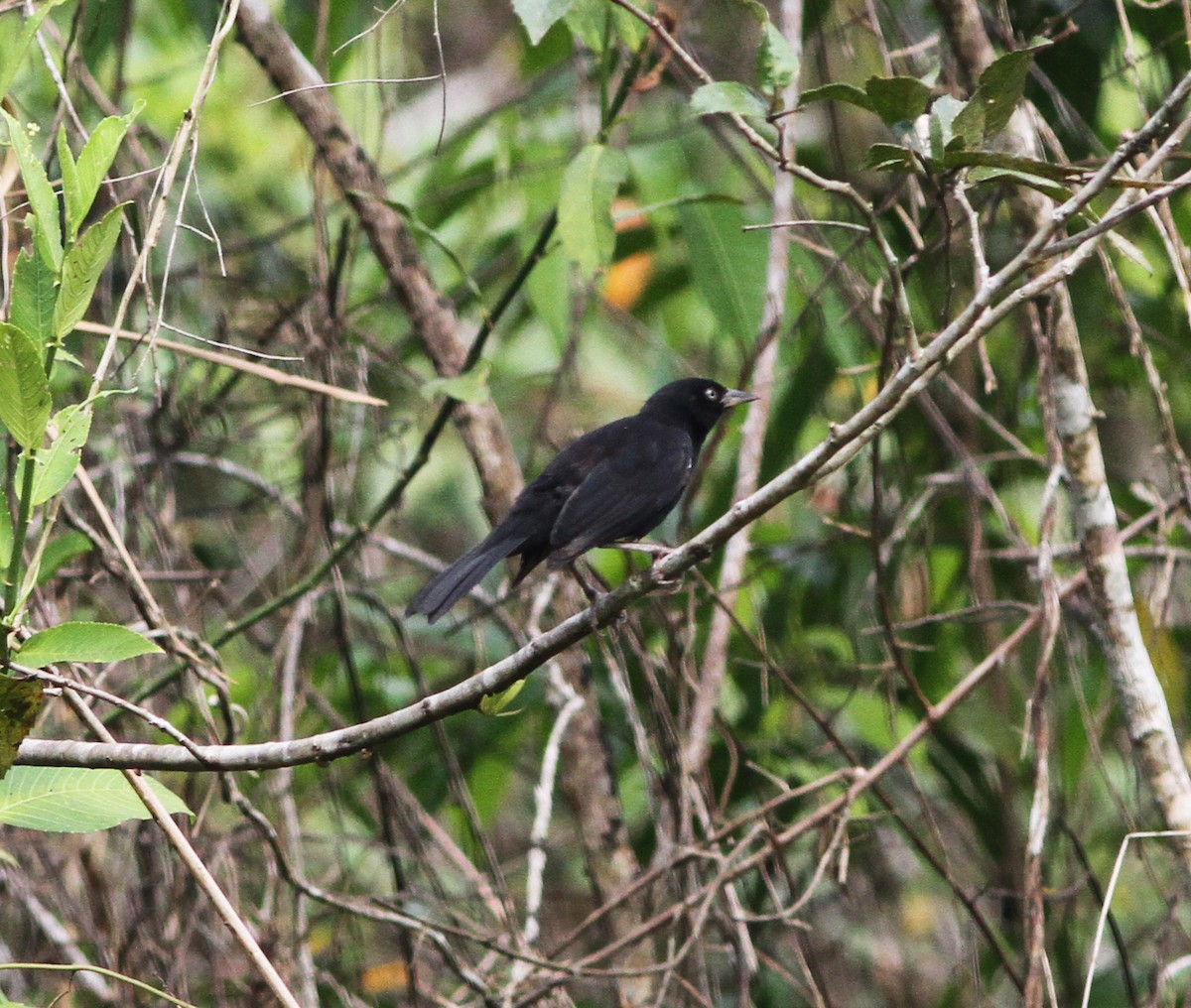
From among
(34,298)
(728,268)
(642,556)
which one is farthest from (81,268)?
(642,556)

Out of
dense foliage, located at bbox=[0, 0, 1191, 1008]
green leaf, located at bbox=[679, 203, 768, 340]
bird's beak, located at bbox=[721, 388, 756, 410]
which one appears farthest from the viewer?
green leaf, located at bbox=[679, 203, 768, 340]

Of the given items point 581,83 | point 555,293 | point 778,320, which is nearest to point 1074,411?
point 778,320

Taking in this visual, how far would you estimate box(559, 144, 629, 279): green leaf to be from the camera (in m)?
3.21

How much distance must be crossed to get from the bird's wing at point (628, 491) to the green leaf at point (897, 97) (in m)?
1.45

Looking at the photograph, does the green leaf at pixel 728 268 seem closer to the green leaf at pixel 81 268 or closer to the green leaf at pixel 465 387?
the green leaf at pixel 465 387

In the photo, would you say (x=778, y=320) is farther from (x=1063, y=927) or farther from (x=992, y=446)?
(x=1063, y=927)

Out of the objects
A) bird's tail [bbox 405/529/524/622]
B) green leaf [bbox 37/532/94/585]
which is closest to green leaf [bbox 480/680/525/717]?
bird's tail [bbox 405/529/524/622]

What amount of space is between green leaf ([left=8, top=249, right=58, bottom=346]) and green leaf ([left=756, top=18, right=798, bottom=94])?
119 centimetres

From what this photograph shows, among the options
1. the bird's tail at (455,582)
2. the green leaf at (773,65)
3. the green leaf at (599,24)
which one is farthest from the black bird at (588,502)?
the green leaf at (773,65)

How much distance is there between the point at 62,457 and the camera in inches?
72.9

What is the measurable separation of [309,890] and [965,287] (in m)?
2.95

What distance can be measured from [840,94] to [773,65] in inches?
11.2

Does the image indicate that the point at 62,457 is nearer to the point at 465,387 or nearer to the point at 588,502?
the point at 465,387

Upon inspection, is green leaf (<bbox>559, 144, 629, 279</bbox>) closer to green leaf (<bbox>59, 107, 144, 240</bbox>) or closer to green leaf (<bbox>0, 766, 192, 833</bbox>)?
green leaf (<bbox>59, 107, 144, 240</bbox>)
